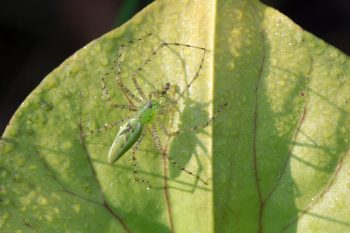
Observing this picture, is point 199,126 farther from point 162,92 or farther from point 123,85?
point 123,85

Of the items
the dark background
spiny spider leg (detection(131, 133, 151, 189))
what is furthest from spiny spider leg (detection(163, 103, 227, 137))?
the dark background

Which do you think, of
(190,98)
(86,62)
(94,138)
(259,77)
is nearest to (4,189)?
(94,138)

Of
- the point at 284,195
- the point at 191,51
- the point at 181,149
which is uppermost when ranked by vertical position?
the point at 191,51

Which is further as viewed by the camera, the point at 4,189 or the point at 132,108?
the point at 132,108

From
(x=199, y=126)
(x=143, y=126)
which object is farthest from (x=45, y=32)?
(x=199, y=126)

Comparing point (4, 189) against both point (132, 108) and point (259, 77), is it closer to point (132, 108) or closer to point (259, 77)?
point (132, 108)

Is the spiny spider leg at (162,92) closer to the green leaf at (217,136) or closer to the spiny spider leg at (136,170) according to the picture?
the green leaf at (217,136)

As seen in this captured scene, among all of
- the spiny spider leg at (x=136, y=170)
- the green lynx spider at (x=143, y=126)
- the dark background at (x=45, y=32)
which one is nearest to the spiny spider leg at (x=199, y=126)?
the green lynx spider at (x=143, y=126)
